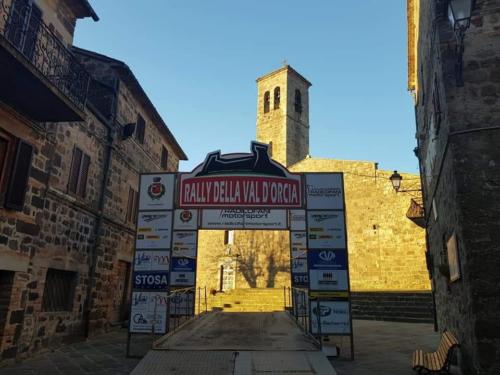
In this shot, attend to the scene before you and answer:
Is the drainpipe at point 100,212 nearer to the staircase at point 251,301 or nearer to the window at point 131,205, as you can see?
the window at point 131,205

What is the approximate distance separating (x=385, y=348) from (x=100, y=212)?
26.7ft

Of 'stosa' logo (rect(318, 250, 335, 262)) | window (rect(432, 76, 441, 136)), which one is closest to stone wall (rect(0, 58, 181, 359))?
'stosa' logo (rect(318, 250, 335, 262))

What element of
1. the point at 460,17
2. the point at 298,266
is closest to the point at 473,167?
the point at 460,17

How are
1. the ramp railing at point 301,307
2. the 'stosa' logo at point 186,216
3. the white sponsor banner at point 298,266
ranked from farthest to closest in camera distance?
the white sponsor banner at point 298,266
the 'stosa' logo at point 186,216
the ramp railing at point 301,307

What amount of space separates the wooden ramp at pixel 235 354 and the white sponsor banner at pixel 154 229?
1.98 meters

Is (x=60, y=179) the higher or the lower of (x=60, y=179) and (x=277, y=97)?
the lower

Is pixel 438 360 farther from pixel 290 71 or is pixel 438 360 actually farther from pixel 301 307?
pixel 290 71

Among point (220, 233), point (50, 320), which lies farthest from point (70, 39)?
point (220, 233)

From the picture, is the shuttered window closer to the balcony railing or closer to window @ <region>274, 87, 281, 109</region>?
the balcony railing

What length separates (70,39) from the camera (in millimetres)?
9633

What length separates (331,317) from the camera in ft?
27.6

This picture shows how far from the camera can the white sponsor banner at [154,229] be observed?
898 centimetres

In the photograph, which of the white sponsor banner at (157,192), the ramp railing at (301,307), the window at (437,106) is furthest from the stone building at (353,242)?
the white sponsor banner at (157,192)

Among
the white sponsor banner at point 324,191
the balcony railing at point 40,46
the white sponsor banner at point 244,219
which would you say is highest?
the balcony railing at point 40,46
